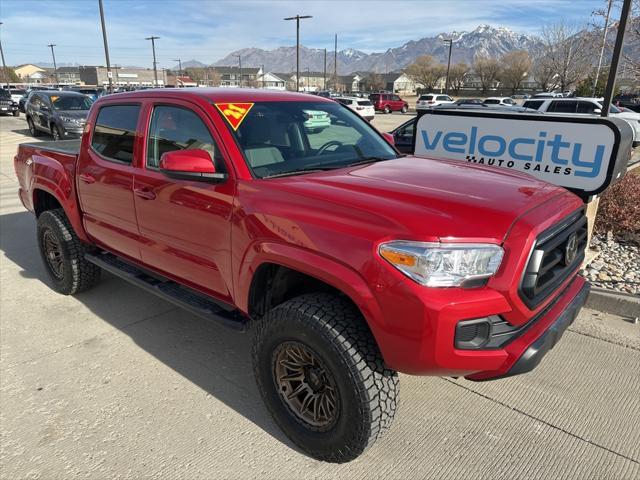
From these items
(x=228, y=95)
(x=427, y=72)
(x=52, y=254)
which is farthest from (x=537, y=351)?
(x=427, y=72)

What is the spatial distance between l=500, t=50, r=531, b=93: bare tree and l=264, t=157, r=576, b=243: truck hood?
231ft

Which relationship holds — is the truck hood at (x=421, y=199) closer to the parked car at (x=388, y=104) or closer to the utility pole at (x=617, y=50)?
the utility pole at (x=617, y=50)

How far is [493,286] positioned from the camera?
6.68 ft

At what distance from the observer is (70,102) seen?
17.0 m

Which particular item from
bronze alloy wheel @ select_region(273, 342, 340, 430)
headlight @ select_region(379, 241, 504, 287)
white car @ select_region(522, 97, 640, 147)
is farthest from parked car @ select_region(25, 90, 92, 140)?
white car @ select_region(522, 97, 640, 147)

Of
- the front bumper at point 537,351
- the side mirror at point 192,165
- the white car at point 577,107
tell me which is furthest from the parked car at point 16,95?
the front bumper at point 537,351

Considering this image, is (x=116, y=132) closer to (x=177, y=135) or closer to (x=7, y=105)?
(x=177, y=135)

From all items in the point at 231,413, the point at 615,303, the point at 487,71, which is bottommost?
the point at 231,413

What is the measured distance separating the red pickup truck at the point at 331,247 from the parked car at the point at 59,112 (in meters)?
13.7

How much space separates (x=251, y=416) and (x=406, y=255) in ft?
5.00

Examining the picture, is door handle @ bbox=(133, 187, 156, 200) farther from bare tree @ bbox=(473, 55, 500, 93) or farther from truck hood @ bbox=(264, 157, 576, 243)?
bare tree @ bbox=(473, 55, 500, 93)

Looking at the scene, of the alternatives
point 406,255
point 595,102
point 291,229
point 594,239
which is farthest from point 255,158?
point 595,102

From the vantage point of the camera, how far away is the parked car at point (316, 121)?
336 cm

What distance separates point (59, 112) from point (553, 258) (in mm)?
17558
